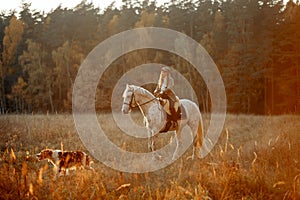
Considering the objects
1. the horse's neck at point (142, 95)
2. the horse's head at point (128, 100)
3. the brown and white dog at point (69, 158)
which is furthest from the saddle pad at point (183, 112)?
the brown and white dog at point (69, 158)

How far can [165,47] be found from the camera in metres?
42.2

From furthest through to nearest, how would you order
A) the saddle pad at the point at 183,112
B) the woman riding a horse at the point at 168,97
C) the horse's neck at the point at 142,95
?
1. the saddle pad at the point at 183,112
2. the horse's neck at the point at 142,95
3. the woman riding a horse at the point at 168,97

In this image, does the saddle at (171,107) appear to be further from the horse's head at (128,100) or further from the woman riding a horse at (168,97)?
the horse's head at (128,100)

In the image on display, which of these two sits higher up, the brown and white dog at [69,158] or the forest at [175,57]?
the forest at [175,57]

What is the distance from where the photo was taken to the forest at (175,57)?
3647 centimetres

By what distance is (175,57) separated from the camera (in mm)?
39281

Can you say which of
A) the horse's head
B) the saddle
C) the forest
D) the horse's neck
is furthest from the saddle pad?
the forest

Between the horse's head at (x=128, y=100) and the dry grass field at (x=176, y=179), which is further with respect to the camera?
the horse's head at (x=128, y=100)

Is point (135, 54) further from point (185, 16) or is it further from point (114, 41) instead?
point (185, 16)

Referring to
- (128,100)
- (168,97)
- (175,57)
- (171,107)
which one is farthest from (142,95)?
(175,57)

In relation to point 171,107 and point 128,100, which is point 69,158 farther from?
point 171,107

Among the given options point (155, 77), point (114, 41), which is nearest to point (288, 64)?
point (155, 77)

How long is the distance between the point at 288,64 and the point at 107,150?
97.4 ft

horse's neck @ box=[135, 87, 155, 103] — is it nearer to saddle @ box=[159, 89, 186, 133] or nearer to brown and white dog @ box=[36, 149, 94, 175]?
saddle @ box=[159, 89, 186, 133]
